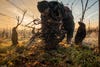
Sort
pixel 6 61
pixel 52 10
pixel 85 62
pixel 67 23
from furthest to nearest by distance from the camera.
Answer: pixel 67 23
pixel 52 10
pixel 6 61
pixel 85 62

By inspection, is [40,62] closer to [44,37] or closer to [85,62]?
[85,62]

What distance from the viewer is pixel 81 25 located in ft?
67.8

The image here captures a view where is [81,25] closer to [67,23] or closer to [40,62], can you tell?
[67,23]

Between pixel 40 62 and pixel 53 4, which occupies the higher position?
pixel 53 4

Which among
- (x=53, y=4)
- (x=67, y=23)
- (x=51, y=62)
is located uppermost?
(x=53, y=4)

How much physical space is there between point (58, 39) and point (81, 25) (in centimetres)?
532

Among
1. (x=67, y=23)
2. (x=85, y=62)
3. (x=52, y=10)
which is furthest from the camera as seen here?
(x=67, y=23)

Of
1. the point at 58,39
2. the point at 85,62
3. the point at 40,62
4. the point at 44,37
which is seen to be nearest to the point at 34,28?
the point at 44,37

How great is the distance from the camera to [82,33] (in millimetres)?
20688

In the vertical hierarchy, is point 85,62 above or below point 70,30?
below

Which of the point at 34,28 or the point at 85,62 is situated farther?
the point at 34,28

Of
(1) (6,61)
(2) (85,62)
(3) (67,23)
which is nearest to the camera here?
(2) (85,62)

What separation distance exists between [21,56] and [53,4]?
513 centimetres

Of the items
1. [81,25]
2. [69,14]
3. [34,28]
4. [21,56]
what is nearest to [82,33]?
[81,25]
